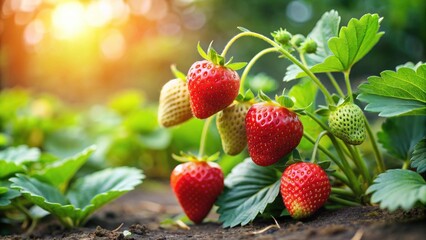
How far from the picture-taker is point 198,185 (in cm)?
138

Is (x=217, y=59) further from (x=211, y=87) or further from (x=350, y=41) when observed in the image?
(x=350, y=41)

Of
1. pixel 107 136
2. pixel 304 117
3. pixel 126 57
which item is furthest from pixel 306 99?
pixel 126 57

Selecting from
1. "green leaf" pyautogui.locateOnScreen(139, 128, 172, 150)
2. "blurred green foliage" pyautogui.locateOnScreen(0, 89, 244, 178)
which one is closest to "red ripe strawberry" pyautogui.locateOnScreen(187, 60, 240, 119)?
"blurred green foliage" pyautogui.locateOnScreen(0, 89, 244, 178)

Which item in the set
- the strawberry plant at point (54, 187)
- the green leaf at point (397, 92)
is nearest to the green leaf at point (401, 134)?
the green leaf at point (397, 92)

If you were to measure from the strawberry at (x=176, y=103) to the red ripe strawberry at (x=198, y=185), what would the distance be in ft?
0.45

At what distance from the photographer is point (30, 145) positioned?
99.6 inches

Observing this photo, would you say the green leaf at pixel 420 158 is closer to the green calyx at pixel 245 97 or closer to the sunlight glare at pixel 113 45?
the green calyx at pixel 245 97

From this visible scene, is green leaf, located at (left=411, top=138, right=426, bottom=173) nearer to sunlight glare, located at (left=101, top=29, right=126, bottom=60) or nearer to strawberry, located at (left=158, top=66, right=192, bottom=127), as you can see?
strawberry, located at (left=158, top=66, right=192, bottom=127)

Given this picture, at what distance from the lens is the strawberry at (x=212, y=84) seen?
1188mm

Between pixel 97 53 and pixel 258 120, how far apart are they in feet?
17.0

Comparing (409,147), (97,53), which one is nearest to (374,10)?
(409,147)

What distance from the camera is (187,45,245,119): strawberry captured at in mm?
1188

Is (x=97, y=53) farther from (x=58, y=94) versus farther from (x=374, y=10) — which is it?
(x=374, y=10)

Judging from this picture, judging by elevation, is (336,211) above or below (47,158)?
below
